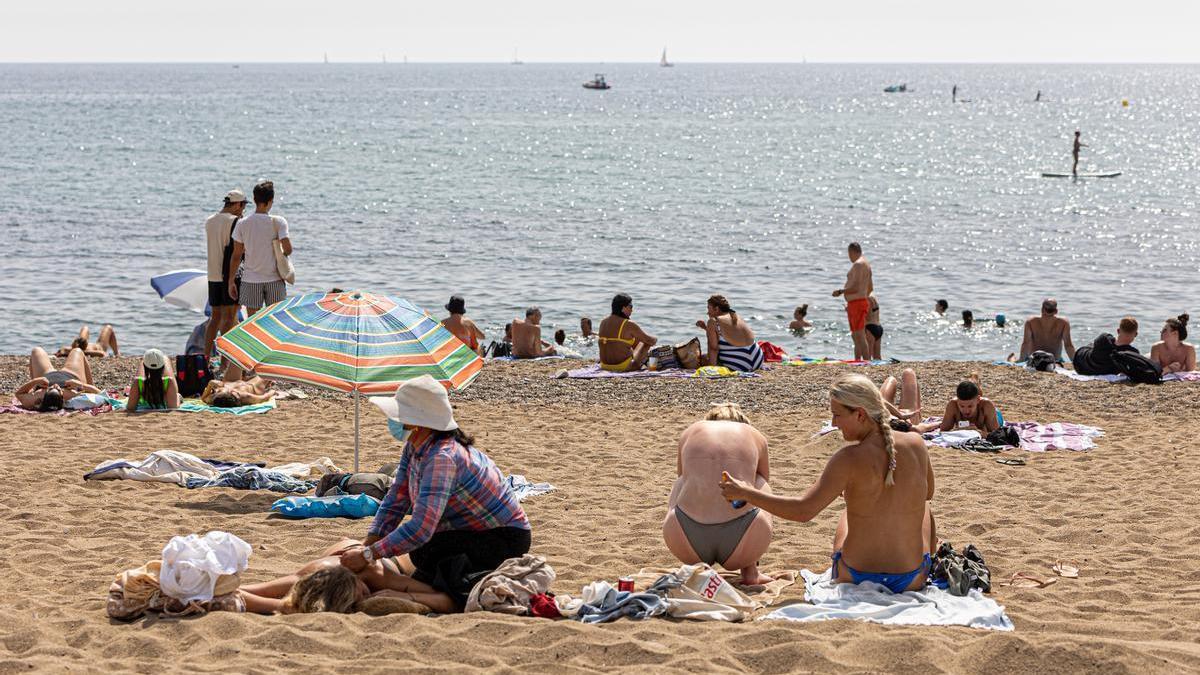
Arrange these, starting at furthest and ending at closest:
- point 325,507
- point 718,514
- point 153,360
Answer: point 153,360
point 325,507
point 718,514

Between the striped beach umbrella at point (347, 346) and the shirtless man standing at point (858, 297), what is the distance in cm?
891

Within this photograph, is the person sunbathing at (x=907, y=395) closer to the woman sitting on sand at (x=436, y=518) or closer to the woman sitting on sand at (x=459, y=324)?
the woman sitting on sand at (x=436, y=518)

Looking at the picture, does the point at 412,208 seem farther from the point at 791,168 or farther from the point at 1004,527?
the point at 1004,527

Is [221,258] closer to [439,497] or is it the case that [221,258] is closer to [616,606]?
[439,497]

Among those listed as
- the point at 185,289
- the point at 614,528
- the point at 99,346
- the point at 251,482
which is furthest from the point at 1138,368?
the point at 99,346

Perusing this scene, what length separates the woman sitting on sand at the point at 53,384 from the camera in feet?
39.1

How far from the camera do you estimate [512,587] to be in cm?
601

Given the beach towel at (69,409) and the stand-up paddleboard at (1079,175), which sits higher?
the stand-up paddleboard at (1079,175)

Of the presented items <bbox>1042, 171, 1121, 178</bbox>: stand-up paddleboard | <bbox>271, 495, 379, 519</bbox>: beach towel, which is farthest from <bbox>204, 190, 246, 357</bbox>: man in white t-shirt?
<bbox>1042, 171, 1121, 178</bbox>: stand-up paddleboard

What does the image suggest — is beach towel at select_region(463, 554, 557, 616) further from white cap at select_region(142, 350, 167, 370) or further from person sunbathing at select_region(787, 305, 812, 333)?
person sunbathing at select_region(787, 305, 812, 333)

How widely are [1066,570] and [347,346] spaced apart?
448cm


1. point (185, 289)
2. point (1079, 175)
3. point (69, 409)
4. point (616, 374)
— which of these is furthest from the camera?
point (1079, 175)

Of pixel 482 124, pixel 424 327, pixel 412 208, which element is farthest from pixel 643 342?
pixel 482 124

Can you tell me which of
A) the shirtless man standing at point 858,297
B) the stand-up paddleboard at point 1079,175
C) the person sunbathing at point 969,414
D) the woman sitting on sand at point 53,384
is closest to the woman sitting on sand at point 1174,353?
the shirtless man standing at point 858,297
